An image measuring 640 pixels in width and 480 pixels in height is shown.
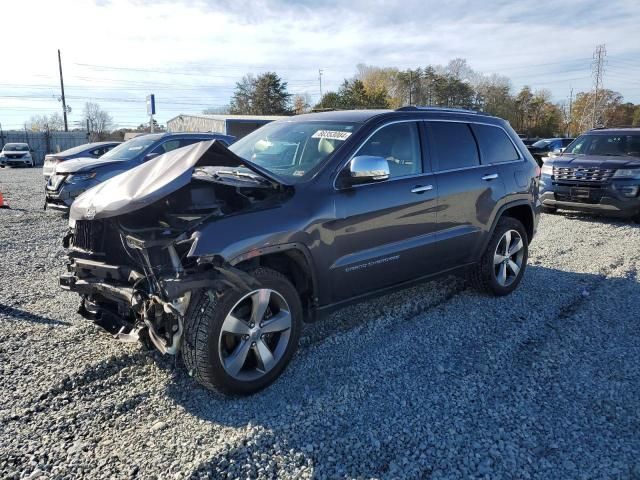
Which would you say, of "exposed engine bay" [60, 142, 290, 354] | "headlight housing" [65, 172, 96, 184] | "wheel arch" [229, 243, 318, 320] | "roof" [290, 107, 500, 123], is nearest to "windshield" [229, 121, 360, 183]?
"roof" [290, 107, 500, 123]

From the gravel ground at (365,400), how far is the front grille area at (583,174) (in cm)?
522

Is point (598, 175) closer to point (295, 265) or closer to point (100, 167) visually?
point (295, 265)

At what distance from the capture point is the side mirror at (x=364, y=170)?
362 centimetres

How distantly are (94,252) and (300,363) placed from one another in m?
1.72

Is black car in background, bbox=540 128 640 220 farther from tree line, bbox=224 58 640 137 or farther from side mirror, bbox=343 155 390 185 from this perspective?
tree line, bbox=224 58 640 137

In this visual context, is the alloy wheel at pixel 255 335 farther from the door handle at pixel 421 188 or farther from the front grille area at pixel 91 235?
the door handle at pixel 421 188

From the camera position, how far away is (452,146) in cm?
475

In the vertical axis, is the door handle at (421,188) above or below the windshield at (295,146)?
below

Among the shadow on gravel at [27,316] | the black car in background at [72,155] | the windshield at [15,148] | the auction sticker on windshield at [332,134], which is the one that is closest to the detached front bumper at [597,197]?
the auction sticker on windshield at [332,134]

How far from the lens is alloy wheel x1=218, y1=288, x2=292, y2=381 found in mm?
3203

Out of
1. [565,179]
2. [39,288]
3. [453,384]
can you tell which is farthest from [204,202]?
[565,179]

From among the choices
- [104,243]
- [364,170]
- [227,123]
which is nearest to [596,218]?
[364,170]

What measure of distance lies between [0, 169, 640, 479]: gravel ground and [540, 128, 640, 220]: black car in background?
5015 mm

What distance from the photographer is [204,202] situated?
3.50m
